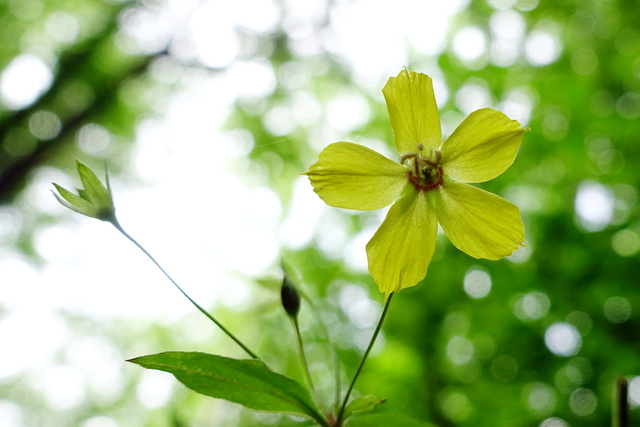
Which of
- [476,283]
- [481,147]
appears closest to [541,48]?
[476,283]

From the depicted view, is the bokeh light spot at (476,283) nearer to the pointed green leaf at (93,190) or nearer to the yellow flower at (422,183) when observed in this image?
the yellow flower at (422,183)

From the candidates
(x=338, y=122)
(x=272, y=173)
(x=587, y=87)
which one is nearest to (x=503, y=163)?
(x=587, y=87)

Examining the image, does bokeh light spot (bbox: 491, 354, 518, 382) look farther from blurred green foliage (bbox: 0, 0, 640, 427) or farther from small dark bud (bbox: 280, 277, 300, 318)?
small dark bud (bbox: 280, 277, 300, 318)

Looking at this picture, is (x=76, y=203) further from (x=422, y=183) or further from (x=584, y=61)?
(x=584, y=61)

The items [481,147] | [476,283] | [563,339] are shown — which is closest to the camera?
[481,147]

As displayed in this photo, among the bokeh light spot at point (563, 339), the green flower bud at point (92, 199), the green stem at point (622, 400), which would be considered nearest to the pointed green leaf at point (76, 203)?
the green flower bud at point (92, 199)

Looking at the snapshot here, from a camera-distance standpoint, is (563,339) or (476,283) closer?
(563,339)

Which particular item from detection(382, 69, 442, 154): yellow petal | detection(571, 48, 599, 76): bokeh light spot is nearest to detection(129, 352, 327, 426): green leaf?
detection(382, 69, 442, 154): yellow petal

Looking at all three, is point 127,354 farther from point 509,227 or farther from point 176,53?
point 509,227
